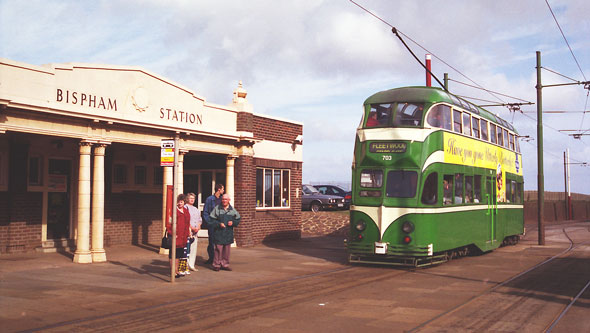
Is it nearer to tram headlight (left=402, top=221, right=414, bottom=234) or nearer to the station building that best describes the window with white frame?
the station building

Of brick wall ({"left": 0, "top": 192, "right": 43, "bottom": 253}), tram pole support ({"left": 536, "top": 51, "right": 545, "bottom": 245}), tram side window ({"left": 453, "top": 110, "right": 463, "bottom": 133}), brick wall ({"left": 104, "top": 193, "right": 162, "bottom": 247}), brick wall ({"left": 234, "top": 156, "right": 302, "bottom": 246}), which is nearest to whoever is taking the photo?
brick wall ({"left": 0, "top": 192, "right": 43, "bottom": 253})

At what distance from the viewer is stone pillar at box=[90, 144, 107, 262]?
15594mm

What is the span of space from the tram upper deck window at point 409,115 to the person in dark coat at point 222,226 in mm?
4625

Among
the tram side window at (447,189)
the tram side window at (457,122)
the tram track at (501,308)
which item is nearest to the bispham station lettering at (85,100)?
the tram side window at (447,189)

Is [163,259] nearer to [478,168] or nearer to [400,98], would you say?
[400,98]

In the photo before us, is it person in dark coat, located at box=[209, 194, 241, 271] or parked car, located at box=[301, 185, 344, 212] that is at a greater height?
parked car, located at box=[301, 185, 344, 212]

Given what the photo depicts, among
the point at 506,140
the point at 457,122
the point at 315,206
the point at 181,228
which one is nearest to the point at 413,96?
the point at 457,122

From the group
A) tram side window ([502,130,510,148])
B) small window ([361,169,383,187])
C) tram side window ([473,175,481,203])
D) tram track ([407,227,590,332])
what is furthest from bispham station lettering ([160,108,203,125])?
tram side window ([502,130,510,148])

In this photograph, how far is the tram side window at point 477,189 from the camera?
697 inches

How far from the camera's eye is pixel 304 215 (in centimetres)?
3178

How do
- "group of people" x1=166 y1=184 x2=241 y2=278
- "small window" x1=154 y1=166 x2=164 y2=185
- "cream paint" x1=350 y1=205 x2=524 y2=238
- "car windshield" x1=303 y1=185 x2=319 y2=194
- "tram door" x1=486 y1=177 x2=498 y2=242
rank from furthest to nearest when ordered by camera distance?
"car windshield" x1=303 y1=185 x2=319 y2=194 → "small window" x1=154 y1=166 x2=164 y2=185 → "tram door" x1=486 y1=177 x2=498 y2=242 → "cream paint" x1=350 y1=205 x2=524 y2=238 → "group of people" x1=166 y1=184 x2=241 y2=278

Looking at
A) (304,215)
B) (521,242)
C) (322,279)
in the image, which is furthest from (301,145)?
(322,279)

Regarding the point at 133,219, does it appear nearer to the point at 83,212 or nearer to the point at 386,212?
the point at 83,212

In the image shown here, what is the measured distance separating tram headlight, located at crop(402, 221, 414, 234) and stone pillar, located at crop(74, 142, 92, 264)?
7.85m
